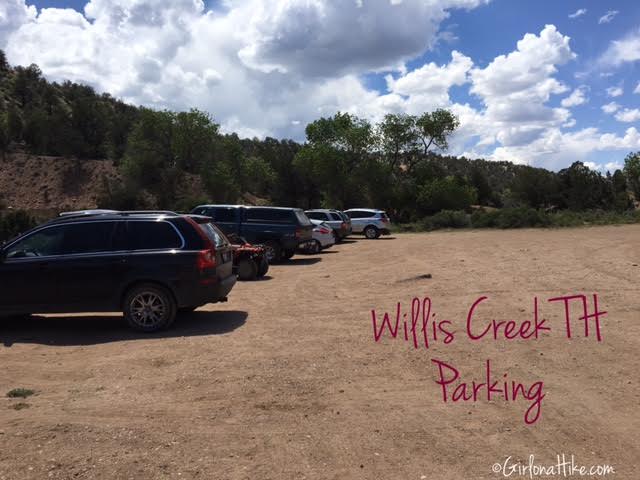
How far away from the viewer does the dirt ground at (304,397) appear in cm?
410

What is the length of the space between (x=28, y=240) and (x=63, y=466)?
5714 mm

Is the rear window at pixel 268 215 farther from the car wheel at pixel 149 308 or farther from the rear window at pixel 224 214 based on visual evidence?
the car wheel at pixel 149 308

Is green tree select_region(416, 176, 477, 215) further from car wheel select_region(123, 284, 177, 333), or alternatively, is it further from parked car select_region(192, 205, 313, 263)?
car wheel select_region(123, 284, 177, 333)

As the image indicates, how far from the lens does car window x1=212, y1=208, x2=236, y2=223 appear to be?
18.3 metres

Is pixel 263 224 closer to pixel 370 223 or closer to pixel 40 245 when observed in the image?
pixel 40 245

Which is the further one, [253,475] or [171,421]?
[171,421]

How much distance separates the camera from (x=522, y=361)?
6395mm

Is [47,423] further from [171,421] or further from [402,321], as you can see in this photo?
[402,321]

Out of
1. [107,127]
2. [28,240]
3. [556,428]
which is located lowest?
[556,428]

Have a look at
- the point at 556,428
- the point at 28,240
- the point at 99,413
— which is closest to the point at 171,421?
the point at 99,413

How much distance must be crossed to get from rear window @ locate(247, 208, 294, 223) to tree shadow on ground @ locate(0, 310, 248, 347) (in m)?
8.46

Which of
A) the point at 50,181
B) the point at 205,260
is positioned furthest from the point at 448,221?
the point at 50,181

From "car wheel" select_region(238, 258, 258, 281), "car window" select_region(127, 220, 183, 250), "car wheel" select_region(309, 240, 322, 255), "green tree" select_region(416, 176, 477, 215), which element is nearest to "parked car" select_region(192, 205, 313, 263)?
"car wheel" select_region(309, 240, 322, 255)

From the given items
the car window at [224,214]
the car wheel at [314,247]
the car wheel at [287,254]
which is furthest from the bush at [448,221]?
the car window at [224,214]
